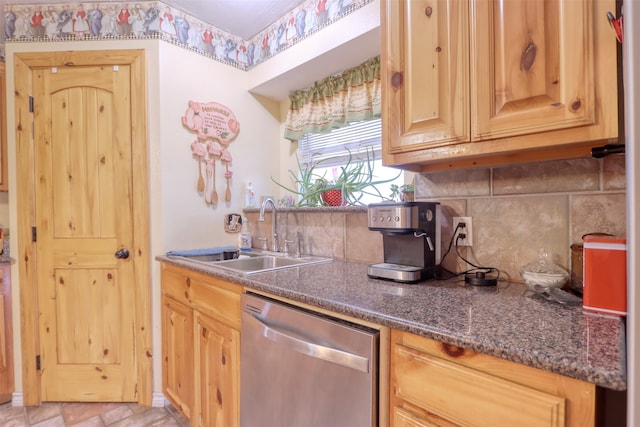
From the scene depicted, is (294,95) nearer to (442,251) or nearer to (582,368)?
(442,251)

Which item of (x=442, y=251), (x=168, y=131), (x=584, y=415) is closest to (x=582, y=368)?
(x=584, y=415)

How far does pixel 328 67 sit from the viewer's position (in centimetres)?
198

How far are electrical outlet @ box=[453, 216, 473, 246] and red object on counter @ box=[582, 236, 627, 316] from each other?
44 centimetres

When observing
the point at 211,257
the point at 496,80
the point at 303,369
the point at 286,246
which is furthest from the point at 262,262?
the point at 496,80

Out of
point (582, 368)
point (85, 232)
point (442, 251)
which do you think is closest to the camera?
point (582, 368)

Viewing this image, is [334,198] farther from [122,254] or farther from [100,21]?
[100,21]

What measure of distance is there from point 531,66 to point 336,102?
137 centimetres

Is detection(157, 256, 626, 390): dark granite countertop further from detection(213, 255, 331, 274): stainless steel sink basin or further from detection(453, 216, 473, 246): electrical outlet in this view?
detection(213, 255, 331, 274): stainless steel sink basin

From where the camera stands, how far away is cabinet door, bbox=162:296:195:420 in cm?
163

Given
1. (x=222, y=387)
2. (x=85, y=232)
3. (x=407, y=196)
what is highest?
(x=407, y=196)

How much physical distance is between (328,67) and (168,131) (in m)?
1.07

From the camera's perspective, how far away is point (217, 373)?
1418 millimetres

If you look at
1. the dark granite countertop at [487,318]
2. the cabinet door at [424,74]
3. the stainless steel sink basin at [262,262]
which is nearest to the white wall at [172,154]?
the stainless steel sink basin at [262,262]

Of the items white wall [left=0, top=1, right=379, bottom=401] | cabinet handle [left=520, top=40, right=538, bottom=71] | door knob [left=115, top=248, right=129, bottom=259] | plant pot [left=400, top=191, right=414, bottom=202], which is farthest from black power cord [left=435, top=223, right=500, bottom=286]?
door knob [left=115, top=248, right=129, bottom=259]
